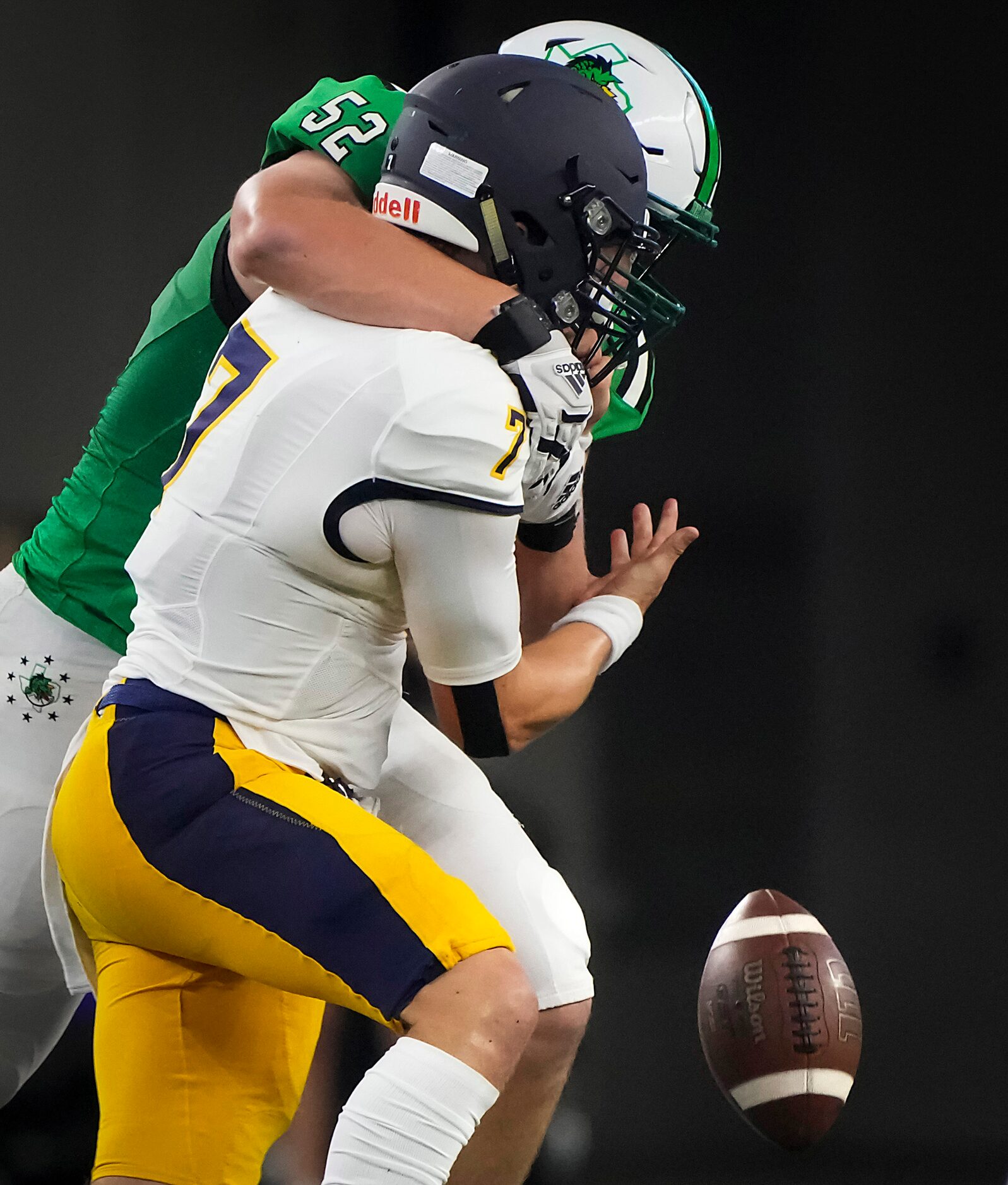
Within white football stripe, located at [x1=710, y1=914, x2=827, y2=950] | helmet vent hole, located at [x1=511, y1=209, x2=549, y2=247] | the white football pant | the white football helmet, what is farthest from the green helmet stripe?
white football stripe, located at [x1=710, y1=914, x2=827, y2=950]

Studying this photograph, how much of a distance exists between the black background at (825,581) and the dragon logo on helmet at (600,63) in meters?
0.73

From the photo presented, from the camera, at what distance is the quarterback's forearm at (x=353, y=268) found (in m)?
1.25

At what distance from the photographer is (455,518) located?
1.17 metres

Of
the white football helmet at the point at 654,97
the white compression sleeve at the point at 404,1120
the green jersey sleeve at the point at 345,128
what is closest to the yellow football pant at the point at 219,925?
the white compression sleeve at the point at 404,1120

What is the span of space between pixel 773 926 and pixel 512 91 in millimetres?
1059

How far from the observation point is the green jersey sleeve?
148 centimetres

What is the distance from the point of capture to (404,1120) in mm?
1060

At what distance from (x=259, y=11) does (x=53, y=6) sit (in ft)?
1.12

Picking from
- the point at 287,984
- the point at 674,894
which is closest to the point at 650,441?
the point at 674,894

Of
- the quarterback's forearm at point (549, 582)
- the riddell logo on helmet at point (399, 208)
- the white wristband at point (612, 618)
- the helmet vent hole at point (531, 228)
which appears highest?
the helmet vent hole at point (531, 228)

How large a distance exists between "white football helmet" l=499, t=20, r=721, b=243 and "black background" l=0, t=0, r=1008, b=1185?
68 cm

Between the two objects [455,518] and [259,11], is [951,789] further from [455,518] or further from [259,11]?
[259,11]

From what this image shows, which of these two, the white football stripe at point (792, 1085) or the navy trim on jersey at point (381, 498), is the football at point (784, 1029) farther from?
the navy trim on jersey at point (381, 498)

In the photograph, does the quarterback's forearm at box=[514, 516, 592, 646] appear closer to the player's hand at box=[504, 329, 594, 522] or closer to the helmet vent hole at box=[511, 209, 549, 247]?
the player's hand at box=[504, 329, 594, 522]
